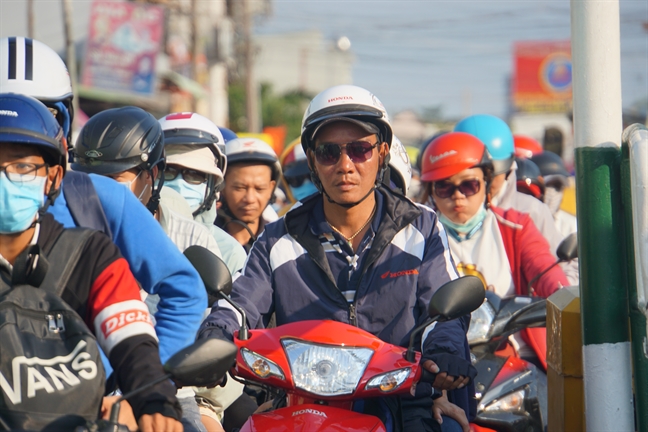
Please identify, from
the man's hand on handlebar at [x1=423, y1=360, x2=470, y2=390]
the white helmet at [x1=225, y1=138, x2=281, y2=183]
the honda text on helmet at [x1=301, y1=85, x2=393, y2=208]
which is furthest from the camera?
the white helmet at [x1=225, y1=138, x2=281, y2=183]

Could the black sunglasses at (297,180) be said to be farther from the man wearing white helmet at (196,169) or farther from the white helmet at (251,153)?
the man wearing white helmet at (196,169)

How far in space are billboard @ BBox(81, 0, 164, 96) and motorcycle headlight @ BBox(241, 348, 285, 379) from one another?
89.5ft

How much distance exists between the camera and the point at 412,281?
4574mm

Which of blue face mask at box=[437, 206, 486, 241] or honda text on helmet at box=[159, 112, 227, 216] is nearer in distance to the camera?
honda text on helmet at box=[159, 112, 227, 216]

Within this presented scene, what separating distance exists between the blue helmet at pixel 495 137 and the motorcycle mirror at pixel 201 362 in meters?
6.14

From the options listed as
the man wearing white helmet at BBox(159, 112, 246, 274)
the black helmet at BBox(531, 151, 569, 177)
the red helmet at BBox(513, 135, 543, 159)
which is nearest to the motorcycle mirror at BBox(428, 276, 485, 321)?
the man wearing white helmet at BBox(159, 112, 246, 274)

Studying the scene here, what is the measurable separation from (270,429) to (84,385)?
92cm

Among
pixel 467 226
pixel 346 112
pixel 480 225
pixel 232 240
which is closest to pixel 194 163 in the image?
pixel 232 240

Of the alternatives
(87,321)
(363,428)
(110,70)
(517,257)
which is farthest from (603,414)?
(110,70)

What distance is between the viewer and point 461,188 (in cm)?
698

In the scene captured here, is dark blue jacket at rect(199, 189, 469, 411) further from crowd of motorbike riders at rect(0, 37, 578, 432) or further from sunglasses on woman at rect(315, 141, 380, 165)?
sunglasses on woman at rect(315, 141, 380, 165)

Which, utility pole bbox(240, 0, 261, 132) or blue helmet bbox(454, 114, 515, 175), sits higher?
utility pole bbox(240, 0, 261, 132)

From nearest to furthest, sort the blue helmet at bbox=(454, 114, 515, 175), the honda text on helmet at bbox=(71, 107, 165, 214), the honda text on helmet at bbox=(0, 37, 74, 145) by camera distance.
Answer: the honda text on helmet at bbox=(0, 37, 74, 145), the honda text on helmet at bbox=(71, 107, 165, 214), the blue helmet at bbox=(454, 114, 515, 175)

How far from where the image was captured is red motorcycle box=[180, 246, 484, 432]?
148 inches
